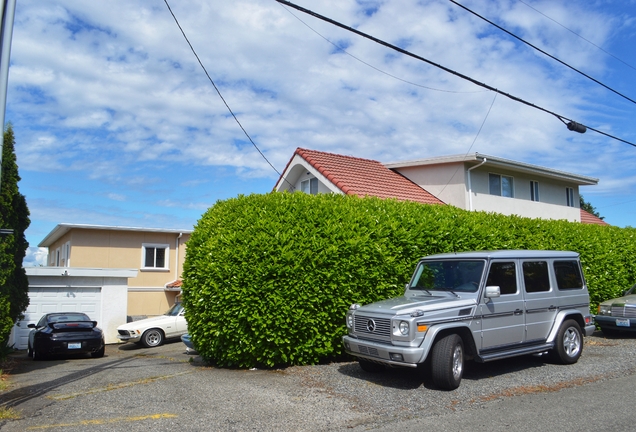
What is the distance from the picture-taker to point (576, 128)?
43.2ft

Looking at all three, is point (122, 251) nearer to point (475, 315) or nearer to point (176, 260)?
point (176, 260)

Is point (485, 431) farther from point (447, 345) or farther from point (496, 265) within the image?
point (496, 265)

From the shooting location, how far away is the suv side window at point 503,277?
8.54 meters

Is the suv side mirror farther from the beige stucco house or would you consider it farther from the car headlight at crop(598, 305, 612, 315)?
the beige stucco house

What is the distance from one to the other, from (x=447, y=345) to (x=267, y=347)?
3366mm

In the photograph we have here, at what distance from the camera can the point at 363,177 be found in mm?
21094

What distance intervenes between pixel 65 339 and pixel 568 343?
13.0 metres

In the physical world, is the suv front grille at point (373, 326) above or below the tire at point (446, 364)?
above

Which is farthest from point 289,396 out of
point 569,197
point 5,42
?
point 569,197

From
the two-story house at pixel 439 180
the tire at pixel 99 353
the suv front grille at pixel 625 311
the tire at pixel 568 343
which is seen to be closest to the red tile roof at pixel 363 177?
the two-story house at pixel 439 180

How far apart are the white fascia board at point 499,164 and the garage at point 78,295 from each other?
40.5 feet

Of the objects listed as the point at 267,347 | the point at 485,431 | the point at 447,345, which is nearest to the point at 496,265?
the point at 447,345

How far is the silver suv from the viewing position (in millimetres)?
7488

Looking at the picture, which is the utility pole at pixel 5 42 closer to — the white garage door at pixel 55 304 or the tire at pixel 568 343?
the tire at pixel 568 343
